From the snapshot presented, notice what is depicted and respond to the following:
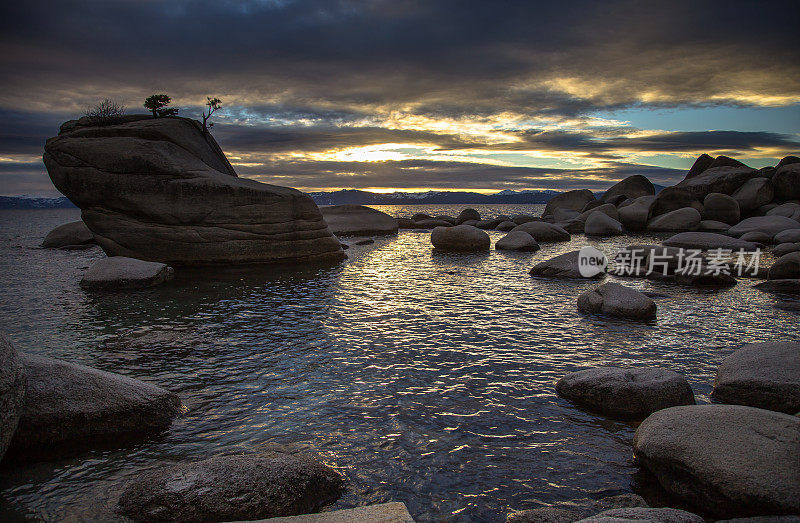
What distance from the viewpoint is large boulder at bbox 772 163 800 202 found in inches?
1738

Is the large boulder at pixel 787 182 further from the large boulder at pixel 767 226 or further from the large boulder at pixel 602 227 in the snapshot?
the large boulder at pixel 602 227

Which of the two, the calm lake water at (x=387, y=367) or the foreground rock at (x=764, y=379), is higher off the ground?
the foreground rock at (x=764, y=379)

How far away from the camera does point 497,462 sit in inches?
226

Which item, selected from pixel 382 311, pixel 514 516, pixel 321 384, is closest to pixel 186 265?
pixel 382 311

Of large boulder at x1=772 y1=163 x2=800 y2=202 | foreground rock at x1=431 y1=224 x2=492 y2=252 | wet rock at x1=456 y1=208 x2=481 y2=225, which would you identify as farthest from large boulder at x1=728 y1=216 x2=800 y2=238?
wet rock at x1=456 y1=208 x2=481 y2=225

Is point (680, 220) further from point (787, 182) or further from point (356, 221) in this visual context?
point (356, 221)

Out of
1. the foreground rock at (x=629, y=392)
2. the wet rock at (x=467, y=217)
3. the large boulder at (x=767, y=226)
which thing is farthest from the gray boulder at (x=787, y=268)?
the wet rock at (x=467, y=217)

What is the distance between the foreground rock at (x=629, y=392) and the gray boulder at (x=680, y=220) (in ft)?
134

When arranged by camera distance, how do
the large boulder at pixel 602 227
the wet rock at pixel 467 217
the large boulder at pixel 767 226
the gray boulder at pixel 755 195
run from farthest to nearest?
the wet rock at pixel 467 217 → the gray boulder at pixel 755 195 → the large boulder at pixel 602 227 → the large boulder at pixel 767 226

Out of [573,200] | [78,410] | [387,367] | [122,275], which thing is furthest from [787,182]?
[78,410]

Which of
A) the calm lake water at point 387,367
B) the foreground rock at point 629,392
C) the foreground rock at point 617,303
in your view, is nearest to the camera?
the calm lake water at point 387,367

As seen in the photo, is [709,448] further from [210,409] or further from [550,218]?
[550,218]

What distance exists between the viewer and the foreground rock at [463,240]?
3008 centimetres

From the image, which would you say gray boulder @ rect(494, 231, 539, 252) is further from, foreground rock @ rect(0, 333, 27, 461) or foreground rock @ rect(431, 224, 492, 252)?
foreground rock @ rect(0, 333, 27, 461)
